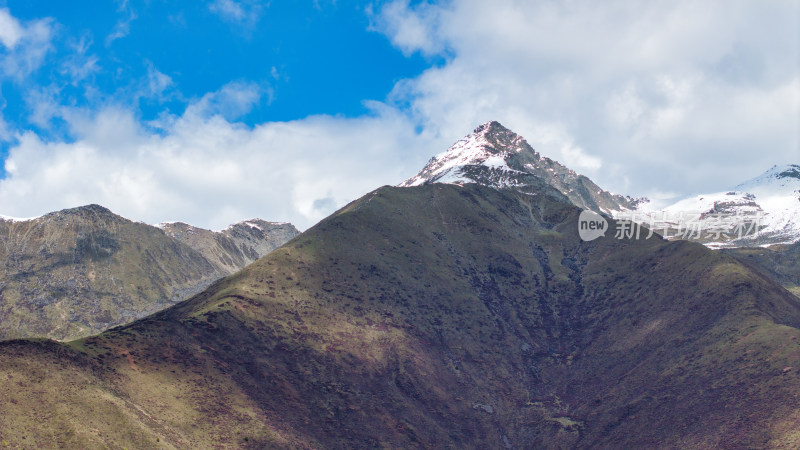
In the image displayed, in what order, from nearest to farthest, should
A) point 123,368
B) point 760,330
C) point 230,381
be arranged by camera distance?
point 123,368, point 230,381, point 760,330

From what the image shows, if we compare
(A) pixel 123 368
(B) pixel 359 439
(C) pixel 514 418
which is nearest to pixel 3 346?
(A) pixel 123 368

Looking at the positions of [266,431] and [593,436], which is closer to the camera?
[266,431]

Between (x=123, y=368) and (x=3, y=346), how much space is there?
83.0 ft

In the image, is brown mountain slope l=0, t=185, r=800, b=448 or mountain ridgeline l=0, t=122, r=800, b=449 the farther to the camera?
brown mountain slope l=0, t=185, r=800, b=448

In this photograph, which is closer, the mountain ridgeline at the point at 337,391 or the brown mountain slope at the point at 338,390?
the mountain ridgeline at the point at 337,391

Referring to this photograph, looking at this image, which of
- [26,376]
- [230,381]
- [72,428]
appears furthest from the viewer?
[230,381]

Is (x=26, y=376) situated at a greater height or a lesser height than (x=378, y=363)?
greater

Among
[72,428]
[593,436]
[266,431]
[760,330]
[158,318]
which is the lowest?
[593,436]

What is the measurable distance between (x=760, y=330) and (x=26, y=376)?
582 ft

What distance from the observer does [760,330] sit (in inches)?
6914

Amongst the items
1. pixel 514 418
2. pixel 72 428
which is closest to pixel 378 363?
pixel 514 418

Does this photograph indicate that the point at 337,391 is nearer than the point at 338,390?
Yes

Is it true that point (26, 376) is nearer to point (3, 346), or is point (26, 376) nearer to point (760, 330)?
point (3, 346)

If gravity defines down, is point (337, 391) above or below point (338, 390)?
below
